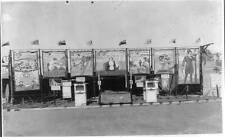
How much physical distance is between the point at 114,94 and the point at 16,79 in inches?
72.4

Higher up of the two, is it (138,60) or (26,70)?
(138,60)

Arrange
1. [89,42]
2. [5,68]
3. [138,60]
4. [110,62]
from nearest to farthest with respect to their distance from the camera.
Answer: [5,68]
[89,42]
[110,62]
[138,60]

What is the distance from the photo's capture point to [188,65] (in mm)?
6984

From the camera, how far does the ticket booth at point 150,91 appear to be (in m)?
6.89

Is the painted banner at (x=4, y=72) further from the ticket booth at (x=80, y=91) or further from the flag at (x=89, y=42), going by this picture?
the flag at (x=89, y=42)

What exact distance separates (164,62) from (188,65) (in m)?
0.47

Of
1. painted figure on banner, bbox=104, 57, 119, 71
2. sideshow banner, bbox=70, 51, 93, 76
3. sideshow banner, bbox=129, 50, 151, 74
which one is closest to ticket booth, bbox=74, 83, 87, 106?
sideshow banner, bbox=70, 51, 93, 76

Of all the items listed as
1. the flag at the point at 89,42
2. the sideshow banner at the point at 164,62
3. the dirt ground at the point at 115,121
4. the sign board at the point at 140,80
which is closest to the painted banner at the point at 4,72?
the dirt ground at the point at 115,121

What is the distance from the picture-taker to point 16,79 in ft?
22.1

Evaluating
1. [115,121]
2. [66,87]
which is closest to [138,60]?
[115,121]

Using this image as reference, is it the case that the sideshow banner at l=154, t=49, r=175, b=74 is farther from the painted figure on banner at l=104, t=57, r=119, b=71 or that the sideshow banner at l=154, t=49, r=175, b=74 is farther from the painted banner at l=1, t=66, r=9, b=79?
the painted banner at l=1, t=66, r=9, b=79

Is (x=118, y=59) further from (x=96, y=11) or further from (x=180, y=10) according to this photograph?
(x=180, y=10)

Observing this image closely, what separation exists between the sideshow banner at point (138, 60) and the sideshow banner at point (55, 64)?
4.09ft

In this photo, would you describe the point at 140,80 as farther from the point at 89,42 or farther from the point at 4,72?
the point at 4,72
